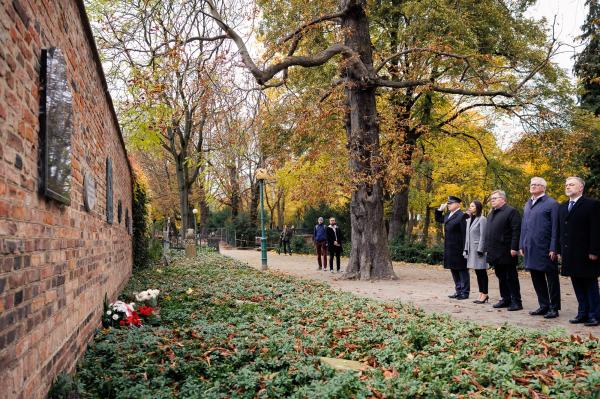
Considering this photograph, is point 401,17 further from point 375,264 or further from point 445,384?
point 445,384

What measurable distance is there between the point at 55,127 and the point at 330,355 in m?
3.40

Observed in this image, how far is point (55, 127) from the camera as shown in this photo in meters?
3.74

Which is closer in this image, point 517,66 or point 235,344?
point 235,344

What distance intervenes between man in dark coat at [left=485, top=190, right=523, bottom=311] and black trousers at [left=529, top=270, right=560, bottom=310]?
0.54 metres

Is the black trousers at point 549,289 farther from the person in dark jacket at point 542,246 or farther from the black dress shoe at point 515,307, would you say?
the black dress shoe at point 515,307

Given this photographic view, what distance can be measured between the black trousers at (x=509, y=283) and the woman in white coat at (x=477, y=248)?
0.38m

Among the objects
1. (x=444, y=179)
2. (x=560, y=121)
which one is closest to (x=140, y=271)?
(x=560, y=121)

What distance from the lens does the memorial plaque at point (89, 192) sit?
5.23m

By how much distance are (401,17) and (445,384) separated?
1816 centimetres

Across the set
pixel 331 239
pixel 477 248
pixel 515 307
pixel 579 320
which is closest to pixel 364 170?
pixel 331 239

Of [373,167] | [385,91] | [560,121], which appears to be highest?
[385,91]

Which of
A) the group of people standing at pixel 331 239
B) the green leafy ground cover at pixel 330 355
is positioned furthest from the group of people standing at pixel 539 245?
the group of people standing at pixel 331 239

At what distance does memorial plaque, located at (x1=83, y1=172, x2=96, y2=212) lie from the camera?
5.23m

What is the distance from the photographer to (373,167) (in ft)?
43.2
